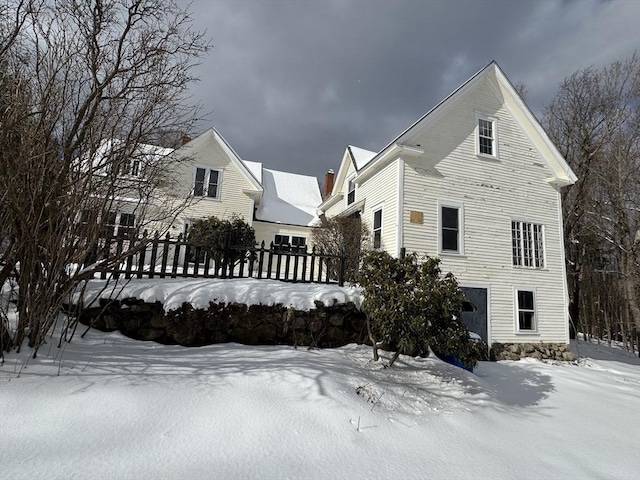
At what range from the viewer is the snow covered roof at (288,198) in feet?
62.8

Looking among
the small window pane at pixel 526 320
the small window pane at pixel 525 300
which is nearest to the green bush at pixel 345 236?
the small window pane at pixel 525 300

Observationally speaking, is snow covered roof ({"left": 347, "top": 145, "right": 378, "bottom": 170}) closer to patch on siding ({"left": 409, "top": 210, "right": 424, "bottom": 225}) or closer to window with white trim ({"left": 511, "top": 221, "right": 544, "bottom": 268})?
patch on siding ({"left": 409, "top": 210, "right": 424, "bottom": 225})

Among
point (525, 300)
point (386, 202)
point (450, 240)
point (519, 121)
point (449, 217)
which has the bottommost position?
point (525, 300)

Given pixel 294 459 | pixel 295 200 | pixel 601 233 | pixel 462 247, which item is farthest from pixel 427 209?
pixel 295 200

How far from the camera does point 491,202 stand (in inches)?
436

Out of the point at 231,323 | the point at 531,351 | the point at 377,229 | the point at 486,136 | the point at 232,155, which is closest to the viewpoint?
the point at 231,323

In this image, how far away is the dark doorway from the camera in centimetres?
1017

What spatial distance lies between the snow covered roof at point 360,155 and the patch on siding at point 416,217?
5.85 metres

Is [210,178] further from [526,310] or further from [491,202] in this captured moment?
[526,310]

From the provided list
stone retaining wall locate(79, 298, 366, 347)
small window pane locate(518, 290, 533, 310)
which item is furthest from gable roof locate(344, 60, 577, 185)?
stone retaining wall locate(79, 298, 366, 347)

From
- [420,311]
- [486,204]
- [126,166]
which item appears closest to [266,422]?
[420,311]

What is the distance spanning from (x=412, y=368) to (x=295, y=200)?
1721 centimetres

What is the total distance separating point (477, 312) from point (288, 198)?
47.7 feet

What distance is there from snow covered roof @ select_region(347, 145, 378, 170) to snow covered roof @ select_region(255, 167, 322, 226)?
16.2ft
